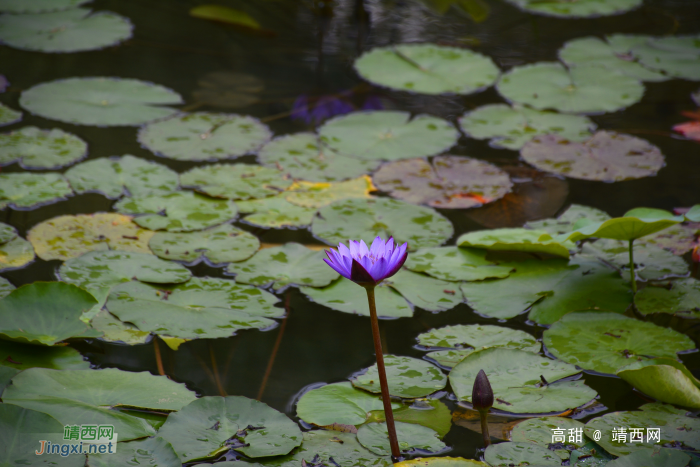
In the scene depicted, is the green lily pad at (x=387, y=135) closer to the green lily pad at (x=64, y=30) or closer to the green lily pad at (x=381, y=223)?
the green lily pad at (x=381, y=223)

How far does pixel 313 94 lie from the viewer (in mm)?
3010

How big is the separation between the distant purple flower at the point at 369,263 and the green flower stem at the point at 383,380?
0.09ft

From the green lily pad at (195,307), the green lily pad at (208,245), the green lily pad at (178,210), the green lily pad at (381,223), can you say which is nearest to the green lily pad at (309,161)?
the green lily pad at (381,223)

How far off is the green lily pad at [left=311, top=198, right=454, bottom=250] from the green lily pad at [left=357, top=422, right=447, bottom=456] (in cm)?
77

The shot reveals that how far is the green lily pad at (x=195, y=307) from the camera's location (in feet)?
5.02

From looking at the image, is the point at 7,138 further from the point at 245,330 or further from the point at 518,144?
the point at 518,144

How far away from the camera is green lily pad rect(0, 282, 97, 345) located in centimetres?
142

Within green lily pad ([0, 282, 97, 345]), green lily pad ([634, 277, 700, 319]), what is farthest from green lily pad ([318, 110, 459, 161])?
green lily pad ([0, 282, 97, 345])

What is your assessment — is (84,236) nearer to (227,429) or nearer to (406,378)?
(227,429)

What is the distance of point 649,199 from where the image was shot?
90.5 inches

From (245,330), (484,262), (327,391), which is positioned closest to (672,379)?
(484,262)

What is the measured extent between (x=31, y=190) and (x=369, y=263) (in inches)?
63.5

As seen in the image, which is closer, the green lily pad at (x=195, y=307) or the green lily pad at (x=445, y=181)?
the green lily pad at (x=195, y=307)

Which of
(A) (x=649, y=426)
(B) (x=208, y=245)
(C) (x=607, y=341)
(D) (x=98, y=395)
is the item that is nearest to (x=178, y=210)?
(B) (x=208, y=245)
